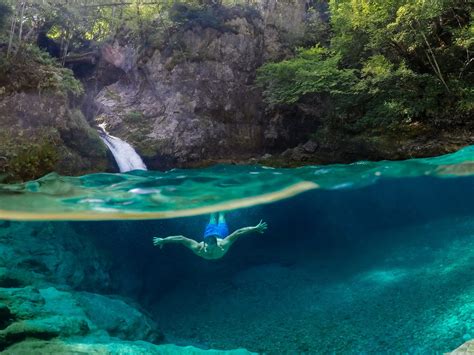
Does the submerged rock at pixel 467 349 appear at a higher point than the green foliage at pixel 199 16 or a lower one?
lower

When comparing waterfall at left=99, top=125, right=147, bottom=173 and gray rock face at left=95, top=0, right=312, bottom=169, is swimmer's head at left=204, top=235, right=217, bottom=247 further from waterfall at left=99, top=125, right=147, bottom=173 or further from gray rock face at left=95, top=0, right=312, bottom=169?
gray rock face at left=95, top=0, right=312, bottom=169

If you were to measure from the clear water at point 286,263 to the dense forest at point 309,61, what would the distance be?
1988mm

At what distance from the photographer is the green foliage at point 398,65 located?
16.0 meters

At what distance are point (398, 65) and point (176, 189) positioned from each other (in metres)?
12.6

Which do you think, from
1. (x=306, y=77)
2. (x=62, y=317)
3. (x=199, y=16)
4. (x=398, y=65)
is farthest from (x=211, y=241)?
(x=199, y=16)

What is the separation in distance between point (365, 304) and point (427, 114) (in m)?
10.2

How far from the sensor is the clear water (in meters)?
10.2

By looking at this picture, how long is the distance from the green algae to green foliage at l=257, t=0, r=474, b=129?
2.60 metres

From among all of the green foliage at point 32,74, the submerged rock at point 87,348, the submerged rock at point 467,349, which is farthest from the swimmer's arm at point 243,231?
the green foliage at point 32,74

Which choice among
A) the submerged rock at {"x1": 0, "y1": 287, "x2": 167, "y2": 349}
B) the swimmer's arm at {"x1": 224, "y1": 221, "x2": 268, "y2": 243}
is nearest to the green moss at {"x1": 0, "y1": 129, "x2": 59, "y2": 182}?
the submerged rock at {"x1": 0, "y1": 287, "x2": 167, "y2": 349}

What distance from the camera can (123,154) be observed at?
1794cm

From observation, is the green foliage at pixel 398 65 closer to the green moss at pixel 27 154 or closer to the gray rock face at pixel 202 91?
the gray rock face at pixel 202 91

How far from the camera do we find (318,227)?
29234mm

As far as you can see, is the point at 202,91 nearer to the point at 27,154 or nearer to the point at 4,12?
the point at 4,12
